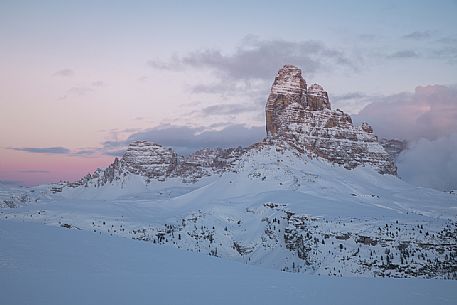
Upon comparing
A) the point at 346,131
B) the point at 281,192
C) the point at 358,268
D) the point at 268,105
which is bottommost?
the point at 358,268

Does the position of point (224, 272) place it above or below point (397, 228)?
above

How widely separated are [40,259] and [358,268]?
134 ft

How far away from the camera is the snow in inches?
319

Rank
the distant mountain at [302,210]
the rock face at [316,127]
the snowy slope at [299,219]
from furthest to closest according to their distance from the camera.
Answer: the rock face at [316,127]
the distant mountain at [302,210]
the snowy slope at [299,219]

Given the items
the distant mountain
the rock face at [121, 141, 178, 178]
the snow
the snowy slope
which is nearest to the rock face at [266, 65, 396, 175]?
the distant mountain

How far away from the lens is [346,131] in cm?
13150

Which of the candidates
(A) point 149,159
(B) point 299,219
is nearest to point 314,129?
(B) point 299,219

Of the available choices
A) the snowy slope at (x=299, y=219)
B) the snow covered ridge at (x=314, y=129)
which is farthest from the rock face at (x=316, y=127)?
the snowy slope at (x=299, y=219)

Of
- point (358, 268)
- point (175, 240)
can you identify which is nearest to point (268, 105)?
point (175, 240)

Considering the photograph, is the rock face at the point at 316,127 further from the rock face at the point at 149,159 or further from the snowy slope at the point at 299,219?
the rock face at the point at 149,159

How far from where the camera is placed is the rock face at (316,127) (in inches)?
4853

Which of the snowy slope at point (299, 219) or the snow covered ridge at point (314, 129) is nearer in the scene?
the snowy slope at point (299, 219)

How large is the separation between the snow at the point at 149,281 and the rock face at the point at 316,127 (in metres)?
106

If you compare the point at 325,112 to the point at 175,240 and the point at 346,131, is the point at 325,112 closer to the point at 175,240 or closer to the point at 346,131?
the point at 346,131
